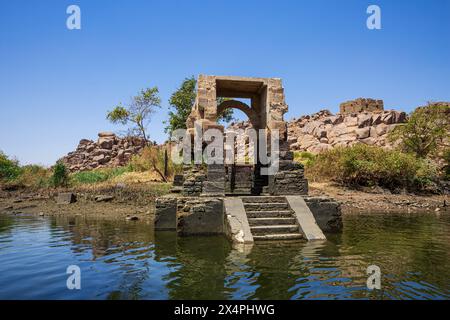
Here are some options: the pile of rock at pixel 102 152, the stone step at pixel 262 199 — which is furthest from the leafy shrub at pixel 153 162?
the pile of rock at pixel 102 152

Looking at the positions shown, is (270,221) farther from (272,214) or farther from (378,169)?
(378,169)

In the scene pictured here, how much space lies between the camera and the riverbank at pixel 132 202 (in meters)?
12.8

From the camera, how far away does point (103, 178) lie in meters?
21.4

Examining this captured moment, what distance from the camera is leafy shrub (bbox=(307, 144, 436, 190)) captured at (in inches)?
737

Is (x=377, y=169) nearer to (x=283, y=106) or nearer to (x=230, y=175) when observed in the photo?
(x=230, y=175)

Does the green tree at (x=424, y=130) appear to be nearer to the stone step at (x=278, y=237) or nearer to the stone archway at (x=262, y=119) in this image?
the stone archway at (x=262, y=119)

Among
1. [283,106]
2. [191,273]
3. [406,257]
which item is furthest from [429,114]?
[191,273]

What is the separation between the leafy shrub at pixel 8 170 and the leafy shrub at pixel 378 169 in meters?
22.2

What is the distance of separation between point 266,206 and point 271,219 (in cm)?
55

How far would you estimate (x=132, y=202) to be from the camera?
1416cm

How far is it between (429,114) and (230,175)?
1767 cm

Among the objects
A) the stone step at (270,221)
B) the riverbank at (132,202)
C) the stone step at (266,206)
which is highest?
the stone step at (266,206)

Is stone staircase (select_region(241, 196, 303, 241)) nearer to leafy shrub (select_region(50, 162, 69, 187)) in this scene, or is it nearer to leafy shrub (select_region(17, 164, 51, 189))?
leafy shrub (select_region(50, 162, 69, 187))

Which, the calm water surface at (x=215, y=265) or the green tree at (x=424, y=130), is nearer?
the calm water surface at (x=215, y=265)
